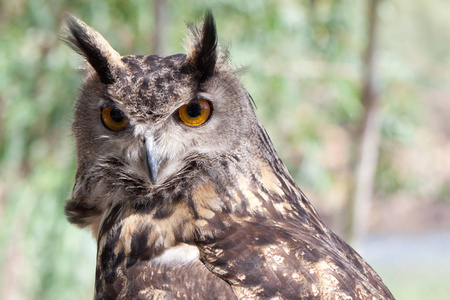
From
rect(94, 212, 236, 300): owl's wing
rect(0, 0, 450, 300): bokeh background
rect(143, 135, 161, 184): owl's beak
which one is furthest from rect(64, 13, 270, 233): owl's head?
rect(0, 0, 450, 300): bokeh background

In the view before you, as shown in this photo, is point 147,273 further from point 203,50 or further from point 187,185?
point 203,50

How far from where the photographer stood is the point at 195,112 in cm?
175

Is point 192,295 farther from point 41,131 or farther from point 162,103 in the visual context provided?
point 41,131

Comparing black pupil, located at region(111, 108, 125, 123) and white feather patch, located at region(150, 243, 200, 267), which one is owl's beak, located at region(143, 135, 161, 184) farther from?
white feather patch, located at region(150, 243, 200, 267)

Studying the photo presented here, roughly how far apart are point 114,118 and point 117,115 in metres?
0.02

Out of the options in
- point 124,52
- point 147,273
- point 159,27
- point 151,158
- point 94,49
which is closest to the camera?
point 147,273

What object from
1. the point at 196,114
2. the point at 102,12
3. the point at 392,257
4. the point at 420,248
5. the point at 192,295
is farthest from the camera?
the point at 420,248

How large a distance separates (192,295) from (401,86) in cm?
546

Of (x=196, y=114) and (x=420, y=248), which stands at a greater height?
(x=420, y=248)

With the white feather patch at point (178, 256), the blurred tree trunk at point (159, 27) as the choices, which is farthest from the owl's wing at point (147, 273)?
the blurred tree trunk at point (159, 27)

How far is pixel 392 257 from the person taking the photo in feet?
44.4

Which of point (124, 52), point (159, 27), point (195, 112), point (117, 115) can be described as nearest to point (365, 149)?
point (159, 27)

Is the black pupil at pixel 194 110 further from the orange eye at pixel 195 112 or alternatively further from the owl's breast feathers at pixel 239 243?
the owl's breast feathers at pixel 239 243

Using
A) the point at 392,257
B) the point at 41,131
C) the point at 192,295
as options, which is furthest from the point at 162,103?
the point at 392,257
